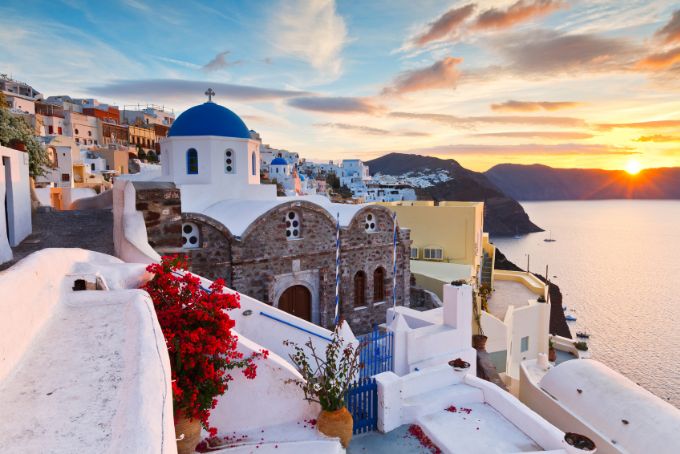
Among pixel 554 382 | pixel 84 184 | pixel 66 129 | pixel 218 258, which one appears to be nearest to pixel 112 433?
pixel 218 258

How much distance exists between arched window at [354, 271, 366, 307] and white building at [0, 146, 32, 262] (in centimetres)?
937

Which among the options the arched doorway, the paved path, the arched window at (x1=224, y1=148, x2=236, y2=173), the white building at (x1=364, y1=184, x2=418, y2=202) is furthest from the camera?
the white building at (x1=364, y1=184, x2=418, y2=202)

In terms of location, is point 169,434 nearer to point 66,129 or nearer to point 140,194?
point 140,194

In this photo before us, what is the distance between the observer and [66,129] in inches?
1738

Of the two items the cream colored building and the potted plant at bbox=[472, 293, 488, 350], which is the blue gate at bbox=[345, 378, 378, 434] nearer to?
the potted plant at bbox=[472, 293, 488, 350]

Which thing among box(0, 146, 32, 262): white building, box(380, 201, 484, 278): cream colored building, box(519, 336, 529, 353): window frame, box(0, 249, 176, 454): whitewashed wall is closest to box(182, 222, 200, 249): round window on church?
box(0, 146, 32, 262): white building

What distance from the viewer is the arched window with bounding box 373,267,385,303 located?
14832 mm

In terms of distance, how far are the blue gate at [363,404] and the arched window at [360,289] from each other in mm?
7500

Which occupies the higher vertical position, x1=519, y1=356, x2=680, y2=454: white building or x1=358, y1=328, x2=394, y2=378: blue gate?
x1=358, y1=328, x2=394, y2=378: blue gate

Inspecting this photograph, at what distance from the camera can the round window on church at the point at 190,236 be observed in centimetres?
1119

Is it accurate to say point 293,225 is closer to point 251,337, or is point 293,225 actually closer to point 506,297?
point 251,337

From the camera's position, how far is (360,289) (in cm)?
1445

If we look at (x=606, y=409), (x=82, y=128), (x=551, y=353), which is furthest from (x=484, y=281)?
(x=82, y=128)

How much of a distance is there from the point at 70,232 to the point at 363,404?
6035mm
